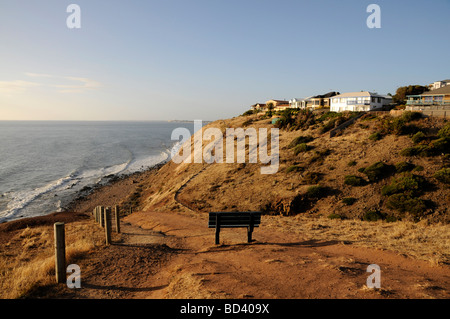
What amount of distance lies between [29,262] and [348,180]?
853 inches

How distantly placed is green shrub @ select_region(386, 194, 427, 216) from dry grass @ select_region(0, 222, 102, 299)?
1851cm

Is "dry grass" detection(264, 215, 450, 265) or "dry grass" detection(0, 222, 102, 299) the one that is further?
"dry grass" detection(264, 215, 450, 265)

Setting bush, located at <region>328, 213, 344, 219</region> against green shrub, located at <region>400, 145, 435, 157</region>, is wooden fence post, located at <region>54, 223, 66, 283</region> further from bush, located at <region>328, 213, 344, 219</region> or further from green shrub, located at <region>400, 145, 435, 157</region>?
green shrub, located at <region>400, 145, 435, 157</region>

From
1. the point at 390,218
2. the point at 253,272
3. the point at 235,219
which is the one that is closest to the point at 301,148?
the point at 390,218

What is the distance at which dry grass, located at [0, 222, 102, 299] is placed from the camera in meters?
6.71

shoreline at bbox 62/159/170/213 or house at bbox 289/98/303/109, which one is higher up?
house at bbox 289/98/303/109

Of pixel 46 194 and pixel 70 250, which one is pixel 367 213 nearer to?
pixel 70 250

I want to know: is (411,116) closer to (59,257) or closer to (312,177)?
(312,177)

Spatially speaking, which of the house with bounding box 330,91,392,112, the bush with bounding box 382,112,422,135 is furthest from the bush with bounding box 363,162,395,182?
the house with bounding box 330,91,392,112

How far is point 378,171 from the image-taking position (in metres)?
22.2

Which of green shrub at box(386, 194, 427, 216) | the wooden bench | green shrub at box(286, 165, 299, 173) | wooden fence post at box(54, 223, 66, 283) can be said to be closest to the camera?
wooden fence post at box(54, 223, 66, 283)
